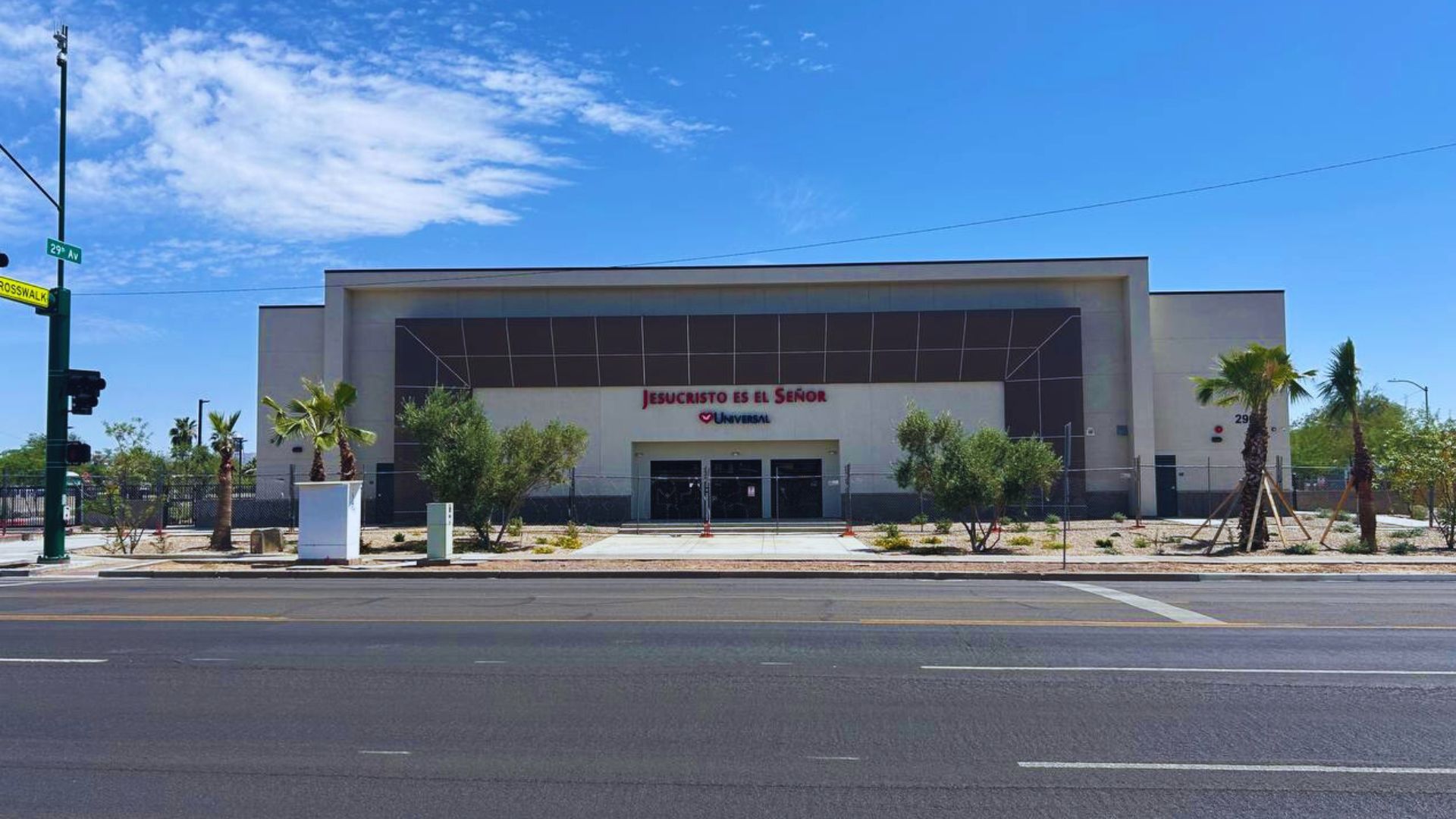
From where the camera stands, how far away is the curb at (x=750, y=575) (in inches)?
856

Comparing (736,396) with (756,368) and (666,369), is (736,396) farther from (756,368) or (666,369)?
(666,369)

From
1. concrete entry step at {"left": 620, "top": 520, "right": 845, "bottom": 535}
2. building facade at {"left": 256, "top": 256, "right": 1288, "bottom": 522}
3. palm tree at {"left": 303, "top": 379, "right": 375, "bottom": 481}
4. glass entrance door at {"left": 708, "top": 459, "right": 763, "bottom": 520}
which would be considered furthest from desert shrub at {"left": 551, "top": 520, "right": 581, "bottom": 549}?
glass entrance door at {"left": 708, "top": 459, "right": 763, "bottom": 520}

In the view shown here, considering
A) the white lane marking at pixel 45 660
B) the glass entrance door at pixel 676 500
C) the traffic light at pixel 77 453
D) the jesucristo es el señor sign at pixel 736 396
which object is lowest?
the white lane marking at pixel 45 660

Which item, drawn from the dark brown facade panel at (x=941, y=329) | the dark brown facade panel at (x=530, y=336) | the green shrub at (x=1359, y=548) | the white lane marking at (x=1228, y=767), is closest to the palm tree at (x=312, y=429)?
the dark brown facade panel at (x=530, y=336)

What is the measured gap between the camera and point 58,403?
24500 millimetres

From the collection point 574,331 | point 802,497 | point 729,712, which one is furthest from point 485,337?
point 729,712

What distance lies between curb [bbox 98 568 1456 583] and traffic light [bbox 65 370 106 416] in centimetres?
372

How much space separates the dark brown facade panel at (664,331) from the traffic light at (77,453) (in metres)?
20.4

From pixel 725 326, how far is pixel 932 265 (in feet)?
27.0

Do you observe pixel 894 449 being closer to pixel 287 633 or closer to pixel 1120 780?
pixel 287 633

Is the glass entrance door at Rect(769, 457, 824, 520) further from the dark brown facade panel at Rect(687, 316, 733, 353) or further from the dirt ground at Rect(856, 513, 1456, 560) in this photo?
the dark brown facade panel at Rect(687, 316, 733, 353)

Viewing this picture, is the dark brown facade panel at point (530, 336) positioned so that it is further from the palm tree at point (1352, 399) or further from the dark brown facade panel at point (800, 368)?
the palm tree at point (1352, 399)

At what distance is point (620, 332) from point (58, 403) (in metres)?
20.3

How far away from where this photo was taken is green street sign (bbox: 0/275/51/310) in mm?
23016
